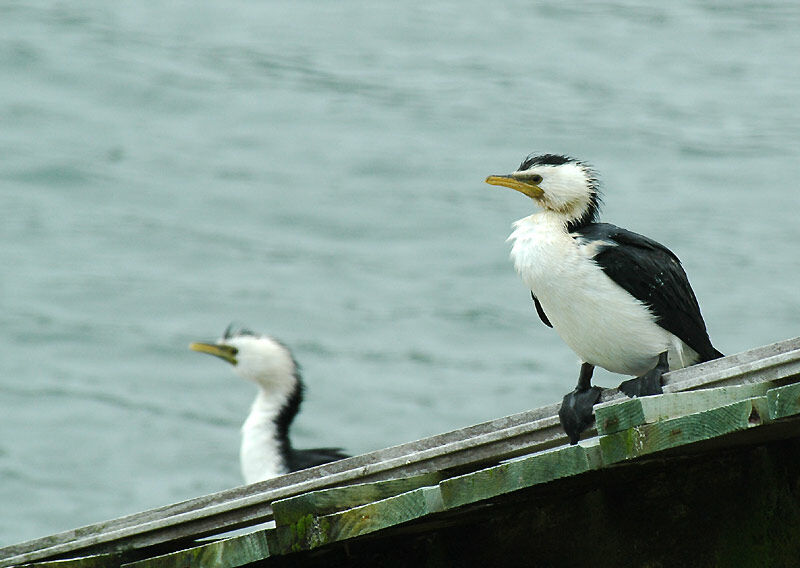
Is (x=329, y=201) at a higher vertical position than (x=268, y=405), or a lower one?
higher

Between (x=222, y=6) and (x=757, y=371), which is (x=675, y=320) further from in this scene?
(x=222, y=6)

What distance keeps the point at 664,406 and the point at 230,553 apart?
1.25m

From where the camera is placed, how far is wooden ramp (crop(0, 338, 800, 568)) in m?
4.09

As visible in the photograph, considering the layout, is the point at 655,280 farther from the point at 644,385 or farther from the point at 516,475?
the point at 516,475

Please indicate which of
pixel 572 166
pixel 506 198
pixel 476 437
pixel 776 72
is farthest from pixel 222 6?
pixel 476 437

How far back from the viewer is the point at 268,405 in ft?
40.0

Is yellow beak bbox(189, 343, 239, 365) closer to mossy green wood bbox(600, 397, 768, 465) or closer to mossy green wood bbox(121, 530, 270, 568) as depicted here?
mossy green wood bbox(121, 530, 270, 568)

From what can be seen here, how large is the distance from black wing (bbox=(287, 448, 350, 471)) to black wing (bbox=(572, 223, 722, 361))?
358 centimetres

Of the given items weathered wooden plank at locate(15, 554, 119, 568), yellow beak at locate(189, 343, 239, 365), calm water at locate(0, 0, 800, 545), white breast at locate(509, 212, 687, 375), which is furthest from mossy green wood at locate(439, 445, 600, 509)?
calm water at locate(0, 0, 800, 545)

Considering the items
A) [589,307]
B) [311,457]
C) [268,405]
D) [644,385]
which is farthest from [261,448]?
[644,385]

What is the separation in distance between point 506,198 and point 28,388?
9901 millimetres

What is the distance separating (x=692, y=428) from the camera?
3.94 meters

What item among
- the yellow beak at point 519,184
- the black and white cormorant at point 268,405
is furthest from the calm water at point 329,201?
the yellow beak at point 519,184

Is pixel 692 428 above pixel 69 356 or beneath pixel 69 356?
beneath
